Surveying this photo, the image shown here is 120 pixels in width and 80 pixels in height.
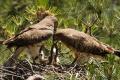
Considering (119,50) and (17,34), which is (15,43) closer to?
(17,34)

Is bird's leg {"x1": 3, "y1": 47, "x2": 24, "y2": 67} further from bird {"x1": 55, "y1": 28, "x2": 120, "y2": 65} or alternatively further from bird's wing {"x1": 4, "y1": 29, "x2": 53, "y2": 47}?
bird {"x1": 55, "y1": 28, "x2": 120, "y2": 65}

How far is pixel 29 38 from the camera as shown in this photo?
6.38m

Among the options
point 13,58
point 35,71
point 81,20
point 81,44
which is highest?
point 81,20

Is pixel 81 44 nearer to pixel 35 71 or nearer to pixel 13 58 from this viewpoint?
pixel 35 71

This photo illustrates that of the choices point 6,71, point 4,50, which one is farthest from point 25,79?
point 4,50

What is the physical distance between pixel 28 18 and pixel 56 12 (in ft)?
1.14

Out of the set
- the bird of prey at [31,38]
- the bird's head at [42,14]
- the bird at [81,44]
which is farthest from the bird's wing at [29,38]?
the bird's head at [42,14]

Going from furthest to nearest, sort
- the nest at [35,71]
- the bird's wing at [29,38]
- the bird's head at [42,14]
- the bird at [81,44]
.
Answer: the bird's head at [42,14]
the bird at [81,44]
the bird's wing at [29,38]
the nest at [35,71]

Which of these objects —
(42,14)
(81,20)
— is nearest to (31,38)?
(42,14)

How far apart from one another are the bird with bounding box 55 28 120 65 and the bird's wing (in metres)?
0.14

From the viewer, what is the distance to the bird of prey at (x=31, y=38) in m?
6.30

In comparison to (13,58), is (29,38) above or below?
above

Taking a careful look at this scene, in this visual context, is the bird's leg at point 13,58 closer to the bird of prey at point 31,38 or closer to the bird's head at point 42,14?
the bird of prey at point 31,38

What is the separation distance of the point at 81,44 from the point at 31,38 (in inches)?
22.3
